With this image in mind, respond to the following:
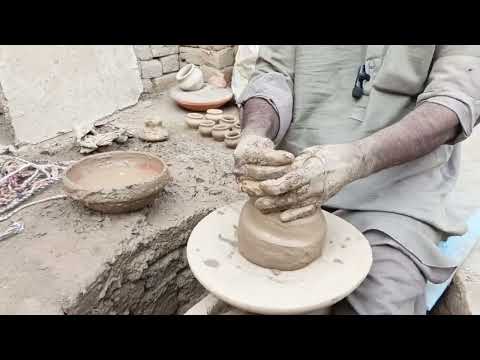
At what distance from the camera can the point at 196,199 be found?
287cm

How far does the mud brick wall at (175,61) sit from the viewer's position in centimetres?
484

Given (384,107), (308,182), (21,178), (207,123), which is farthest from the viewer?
(207,123)

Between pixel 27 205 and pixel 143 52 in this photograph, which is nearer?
pixel 27 205

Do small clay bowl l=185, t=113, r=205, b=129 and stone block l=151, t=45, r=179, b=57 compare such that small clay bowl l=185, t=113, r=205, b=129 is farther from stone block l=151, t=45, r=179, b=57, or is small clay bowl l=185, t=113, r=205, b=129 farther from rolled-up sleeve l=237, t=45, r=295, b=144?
rolled-up sleeve l=237, t=45, r=295, b=144

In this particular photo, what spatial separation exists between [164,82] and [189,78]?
1.53 ft

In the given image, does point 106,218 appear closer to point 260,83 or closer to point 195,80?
point 260,83

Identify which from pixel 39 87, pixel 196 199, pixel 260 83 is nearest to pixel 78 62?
pixel 39 87

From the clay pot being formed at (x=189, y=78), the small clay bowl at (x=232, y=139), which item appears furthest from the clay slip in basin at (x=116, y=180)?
the clay pot being formed at (x=189, y=78)

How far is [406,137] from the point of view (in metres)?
1.71

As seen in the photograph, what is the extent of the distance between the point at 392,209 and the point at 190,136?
2460 mm

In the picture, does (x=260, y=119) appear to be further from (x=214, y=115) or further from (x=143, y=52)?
(x=143, y=52)

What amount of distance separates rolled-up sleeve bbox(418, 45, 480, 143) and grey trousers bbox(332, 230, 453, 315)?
54 cm

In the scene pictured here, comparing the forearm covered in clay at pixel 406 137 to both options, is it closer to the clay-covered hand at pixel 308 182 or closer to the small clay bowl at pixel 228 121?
the clay-covered hand at pixel 308 182

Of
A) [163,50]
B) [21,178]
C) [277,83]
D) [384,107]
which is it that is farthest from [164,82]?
[384,107]
